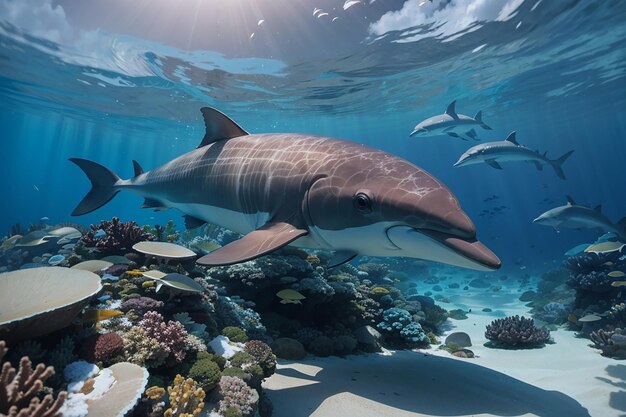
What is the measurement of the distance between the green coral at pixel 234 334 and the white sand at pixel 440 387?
0.70 meters

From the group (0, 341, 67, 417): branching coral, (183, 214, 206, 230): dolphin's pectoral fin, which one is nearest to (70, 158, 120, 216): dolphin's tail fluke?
(183, 214, 206, 230): dolphin's pectoral fin

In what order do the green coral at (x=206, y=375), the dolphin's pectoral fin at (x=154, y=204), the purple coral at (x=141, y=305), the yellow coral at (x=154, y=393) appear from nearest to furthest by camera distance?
the yellow coral at (x=154, y=393), the green coral at (x=206, y=375), the purple coral at (x=141, y=305), the dolphin's pectoral fin at (x=154, y=204)

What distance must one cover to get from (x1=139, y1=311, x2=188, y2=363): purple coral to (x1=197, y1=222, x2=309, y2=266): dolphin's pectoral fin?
0.97 metres

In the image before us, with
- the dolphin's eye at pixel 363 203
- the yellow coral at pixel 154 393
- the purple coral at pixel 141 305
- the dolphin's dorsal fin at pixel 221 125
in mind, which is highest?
the dolphin's dorsal fin at pixel 221 125

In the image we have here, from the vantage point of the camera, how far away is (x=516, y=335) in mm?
8914

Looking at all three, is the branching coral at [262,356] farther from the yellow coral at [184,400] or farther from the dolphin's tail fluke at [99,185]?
the dolphin's tail fluke at [99,185]

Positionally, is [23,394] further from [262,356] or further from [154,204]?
[154,204]

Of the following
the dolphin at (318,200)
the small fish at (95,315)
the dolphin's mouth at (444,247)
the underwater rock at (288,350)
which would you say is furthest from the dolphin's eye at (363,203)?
the underwater rock at (288,350)

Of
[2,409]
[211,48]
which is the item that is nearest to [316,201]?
[2,409]

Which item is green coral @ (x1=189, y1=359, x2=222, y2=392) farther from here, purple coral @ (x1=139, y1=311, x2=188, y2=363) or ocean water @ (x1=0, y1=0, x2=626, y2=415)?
ocean water @ (x1=0, y1=0, x2=626, y2=415)

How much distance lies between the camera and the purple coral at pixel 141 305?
14.4 ft

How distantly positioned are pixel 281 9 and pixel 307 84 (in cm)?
911

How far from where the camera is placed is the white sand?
4156 mm

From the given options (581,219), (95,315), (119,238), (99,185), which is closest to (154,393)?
(95,315)
